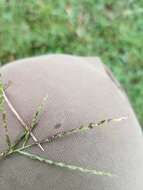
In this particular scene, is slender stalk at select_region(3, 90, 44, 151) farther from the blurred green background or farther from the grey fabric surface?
the blurred green background

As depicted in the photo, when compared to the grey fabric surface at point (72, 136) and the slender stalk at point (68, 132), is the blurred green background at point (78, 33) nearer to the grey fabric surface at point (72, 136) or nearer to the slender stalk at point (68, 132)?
the grey fabric surface at point (72, 136)

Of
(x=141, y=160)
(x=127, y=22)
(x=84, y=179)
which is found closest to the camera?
(x=84, y=179)

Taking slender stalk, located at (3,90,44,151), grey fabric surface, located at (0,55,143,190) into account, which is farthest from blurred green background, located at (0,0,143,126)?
slender stalk, located at (3,90,44,151)

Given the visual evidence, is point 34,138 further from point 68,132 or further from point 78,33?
point 78,33

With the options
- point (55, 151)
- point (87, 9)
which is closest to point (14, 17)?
point (87, 9)

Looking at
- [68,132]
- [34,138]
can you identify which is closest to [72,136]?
[68,132]

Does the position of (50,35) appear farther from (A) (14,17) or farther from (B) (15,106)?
(B) (15,106)

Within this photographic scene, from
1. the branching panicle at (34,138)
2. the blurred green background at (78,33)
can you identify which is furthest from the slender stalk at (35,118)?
the blurred green background at (78,33)
